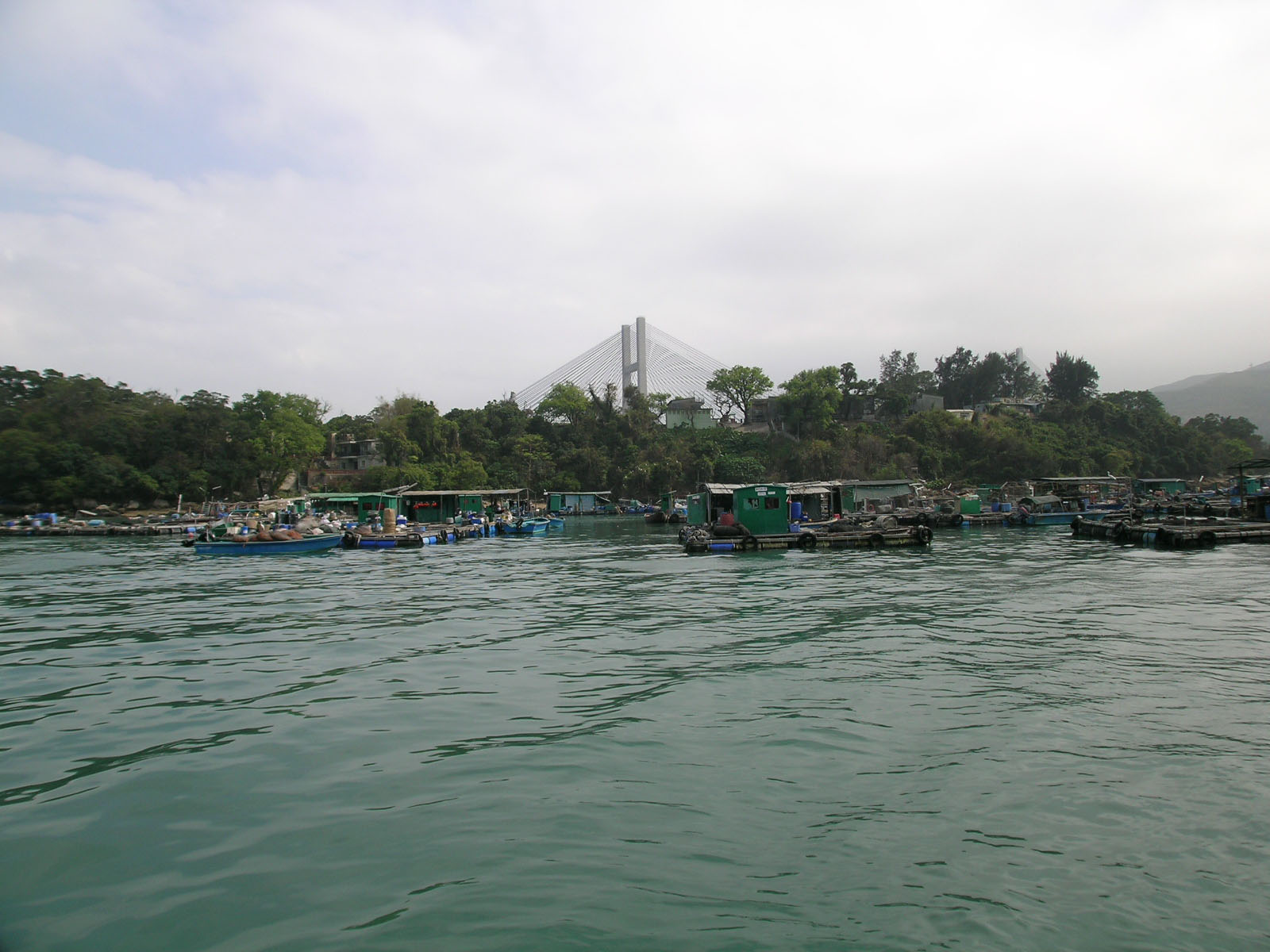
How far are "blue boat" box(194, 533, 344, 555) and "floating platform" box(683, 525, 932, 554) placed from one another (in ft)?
46.0

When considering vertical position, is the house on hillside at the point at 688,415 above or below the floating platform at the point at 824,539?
above

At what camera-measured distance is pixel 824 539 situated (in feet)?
90.3

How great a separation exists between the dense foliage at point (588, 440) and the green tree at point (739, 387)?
0.18 meters

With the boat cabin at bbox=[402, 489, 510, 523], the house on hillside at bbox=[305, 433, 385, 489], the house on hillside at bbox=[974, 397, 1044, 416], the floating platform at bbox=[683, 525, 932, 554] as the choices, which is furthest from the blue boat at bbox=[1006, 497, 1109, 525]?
the house on hillside at bbox=[305, 433, 385, 489]

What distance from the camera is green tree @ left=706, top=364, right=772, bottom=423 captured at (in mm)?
79750

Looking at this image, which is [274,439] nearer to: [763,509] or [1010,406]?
[763,509]

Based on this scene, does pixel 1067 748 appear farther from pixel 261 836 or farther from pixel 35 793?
pixel 35 793

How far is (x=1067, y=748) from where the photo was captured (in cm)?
628

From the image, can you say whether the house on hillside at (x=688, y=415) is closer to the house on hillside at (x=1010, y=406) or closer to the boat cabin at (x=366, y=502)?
the house on hillside at (x=1010, y=406)

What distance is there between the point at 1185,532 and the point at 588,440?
5488cm

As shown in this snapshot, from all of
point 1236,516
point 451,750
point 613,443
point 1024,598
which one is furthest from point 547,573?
point 613,443

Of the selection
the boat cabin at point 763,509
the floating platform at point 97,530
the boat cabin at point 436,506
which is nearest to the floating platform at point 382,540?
the boat cabin at point 436,506

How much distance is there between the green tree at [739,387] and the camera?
7975cm

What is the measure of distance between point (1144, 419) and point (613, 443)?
175 ft
